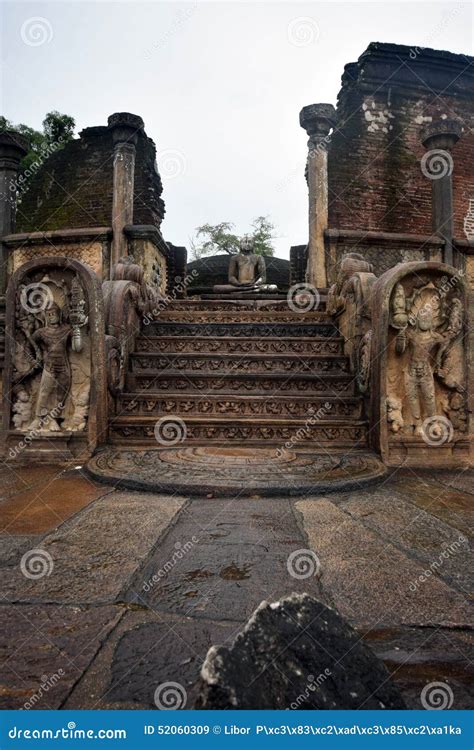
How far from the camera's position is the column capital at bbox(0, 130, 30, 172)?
889cm

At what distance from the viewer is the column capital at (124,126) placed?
8.81 metres

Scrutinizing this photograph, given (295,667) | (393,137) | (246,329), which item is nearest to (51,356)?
(246,329)

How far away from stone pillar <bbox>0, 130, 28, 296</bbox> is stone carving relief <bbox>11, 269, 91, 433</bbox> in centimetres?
611

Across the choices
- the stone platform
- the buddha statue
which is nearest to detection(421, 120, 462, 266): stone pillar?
the buddha statue

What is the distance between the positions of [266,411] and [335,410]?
64 centimetres

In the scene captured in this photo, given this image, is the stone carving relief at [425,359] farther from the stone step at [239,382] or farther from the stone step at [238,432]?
the stone step at [239,382]

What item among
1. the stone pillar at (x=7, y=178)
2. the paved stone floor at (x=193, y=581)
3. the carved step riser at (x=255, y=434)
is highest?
the stone pillar at (x=7, y=178)

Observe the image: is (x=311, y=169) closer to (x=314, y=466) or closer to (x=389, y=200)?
(x=389, y=200)

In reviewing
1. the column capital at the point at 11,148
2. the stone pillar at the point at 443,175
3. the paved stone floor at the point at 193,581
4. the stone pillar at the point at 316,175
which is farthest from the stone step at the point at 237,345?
the column capital at the point at 11,148

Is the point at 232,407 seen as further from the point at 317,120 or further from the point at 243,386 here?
the point at 317,120

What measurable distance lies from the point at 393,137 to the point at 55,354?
14715 millimetres

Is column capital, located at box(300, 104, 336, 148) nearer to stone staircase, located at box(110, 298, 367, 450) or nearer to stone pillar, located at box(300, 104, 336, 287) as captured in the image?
stone pillar, located at box(300, 104, 336, 287)

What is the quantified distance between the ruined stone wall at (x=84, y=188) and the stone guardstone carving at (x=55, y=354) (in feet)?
34.6

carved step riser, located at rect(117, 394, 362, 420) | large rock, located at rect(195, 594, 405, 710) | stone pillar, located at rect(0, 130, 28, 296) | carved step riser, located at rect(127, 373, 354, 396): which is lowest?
large rock, located at rect(195, 594, 405, 710)
